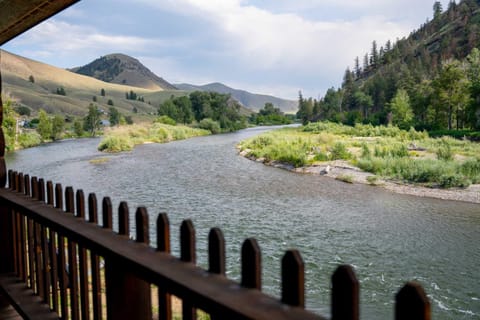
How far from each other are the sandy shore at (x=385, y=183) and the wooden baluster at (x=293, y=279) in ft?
45.3

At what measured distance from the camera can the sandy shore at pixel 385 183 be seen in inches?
519

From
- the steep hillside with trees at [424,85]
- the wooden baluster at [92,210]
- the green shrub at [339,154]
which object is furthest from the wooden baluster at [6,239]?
the steep hillside with trees at [424,85]

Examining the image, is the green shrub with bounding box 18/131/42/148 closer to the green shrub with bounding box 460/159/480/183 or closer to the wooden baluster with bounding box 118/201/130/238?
the green shrub with bounding box 460/159/480/183

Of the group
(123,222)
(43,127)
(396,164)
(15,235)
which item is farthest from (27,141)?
(123,222)

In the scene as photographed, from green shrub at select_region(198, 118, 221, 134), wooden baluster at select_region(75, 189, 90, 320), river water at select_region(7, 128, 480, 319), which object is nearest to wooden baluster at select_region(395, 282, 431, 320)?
wooden baluster at select_region(75, 189, 90, 320)

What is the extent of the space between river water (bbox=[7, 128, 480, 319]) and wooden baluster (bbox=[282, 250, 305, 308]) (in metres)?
5.21

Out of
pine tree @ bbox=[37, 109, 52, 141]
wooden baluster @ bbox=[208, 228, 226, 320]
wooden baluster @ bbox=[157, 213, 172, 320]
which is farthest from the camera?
pine tree @ bbox=[37, 109, 52, 141]

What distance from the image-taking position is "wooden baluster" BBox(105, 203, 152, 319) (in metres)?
1.48

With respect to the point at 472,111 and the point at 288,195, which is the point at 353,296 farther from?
the point at 472,111

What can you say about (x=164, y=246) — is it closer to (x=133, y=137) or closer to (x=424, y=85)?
(x=133, y=137)

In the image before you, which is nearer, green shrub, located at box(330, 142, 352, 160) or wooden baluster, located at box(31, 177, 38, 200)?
wooden baluster, located at box(31, 177, 38, 200)

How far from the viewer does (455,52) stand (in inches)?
2410

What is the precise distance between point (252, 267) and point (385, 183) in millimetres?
15241

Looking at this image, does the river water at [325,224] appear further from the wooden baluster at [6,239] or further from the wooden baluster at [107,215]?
the wooden baluster at [107,215]
